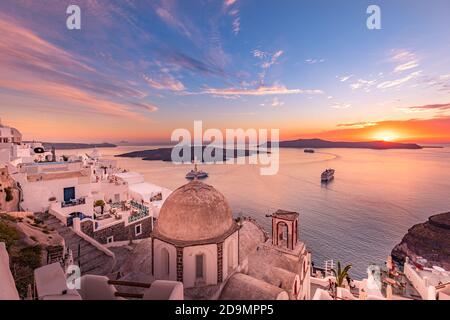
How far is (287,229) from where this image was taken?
13.3 meters

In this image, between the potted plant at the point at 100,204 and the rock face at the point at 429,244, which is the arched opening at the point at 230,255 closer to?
the potted plant at the point at 100,204

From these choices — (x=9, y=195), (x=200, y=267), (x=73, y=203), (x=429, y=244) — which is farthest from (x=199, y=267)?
(x=429, y=244)

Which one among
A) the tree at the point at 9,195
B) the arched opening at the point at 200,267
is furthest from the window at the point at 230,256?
the tree at the point at 9,195

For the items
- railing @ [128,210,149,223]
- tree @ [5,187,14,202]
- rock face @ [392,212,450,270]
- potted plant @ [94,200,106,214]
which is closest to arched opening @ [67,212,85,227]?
potted plant @ [94,200,106,214]

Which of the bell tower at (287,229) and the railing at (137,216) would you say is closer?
the bell tower at (287,229)

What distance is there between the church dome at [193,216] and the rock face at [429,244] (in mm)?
35127

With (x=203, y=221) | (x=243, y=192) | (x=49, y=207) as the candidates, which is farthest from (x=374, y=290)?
(x=243, y=192)

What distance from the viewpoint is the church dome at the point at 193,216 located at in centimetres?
894

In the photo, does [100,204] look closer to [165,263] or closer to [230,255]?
[165,263]

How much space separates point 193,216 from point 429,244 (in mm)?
43543

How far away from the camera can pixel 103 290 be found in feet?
20.6

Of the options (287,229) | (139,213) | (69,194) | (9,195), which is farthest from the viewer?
(139,213)

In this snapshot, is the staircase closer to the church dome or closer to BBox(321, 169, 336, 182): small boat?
the church dome

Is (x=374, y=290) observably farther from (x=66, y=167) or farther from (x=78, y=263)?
(x=66, y=167)
